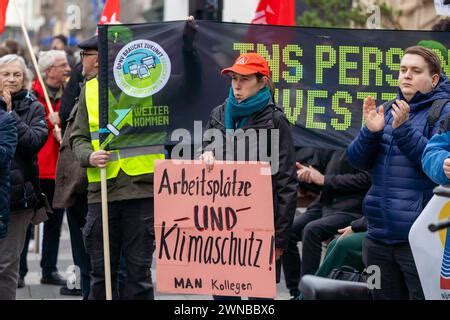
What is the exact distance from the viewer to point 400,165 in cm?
696

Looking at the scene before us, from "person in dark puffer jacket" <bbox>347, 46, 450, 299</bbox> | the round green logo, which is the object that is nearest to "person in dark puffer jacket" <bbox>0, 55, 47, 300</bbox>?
the round green logo

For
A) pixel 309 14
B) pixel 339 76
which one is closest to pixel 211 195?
pixel 339 76

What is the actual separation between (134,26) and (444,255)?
122 inches

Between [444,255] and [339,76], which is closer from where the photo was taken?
[444,255]

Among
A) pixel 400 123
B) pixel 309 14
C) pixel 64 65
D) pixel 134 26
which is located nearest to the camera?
pixel 400 123

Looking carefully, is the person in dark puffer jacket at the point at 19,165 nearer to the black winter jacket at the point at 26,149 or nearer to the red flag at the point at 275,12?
the black winter jacket at the point at 26,149

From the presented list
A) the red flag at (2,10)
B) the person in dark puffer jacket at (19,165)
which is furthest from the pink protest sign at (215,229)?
the red flag at (2,10)

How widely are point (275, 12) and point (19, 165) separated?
2640mm

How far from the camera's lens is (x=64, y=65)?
11.8 m

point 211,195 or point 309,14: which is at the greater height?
point 309,14

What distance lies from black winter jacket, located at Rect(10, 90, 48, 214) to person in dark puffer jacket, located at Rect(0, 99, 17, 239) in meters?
0.62

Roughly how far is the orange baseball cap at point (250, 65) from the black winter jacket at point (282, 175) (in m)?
0.24

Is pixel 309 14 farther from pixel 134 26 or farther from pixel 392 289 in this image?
pixel 392 289

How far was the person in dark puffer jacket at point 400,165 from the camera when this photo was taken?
6887 mm
